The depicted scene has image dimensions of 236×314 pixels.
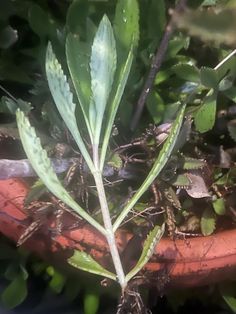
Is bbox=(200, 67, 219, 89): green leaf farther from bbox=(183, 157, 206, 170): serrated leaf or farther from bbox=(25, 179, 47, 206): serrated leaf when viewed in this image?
bbox=(25, 179, 47, 206): serrated leaf

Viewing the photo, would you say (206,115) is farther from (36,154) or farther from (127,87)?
(36,154)

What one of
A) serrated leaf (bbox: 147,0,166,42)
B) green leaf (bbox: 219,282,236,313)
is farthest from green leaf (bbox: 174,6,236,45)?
green leaf (bbox: 219,282,236,313)

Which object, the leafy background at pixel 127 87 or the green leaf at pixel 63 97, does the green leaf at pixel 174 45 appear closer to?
the leafy background at pixel 127 87

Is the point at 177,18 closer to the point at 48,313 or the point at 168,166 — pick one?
the point at 168,166

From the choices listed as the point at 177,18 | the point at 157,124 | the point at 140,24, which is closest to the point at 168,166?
the point at 157,124

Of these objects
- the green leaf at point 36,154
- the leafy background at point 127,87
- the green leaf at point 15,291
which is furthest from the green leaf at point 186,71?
the green leaf at point 15,291

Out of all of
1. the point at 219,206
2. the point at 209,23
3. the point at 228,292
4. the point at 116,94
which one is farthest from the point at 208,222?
the point at 209,23
